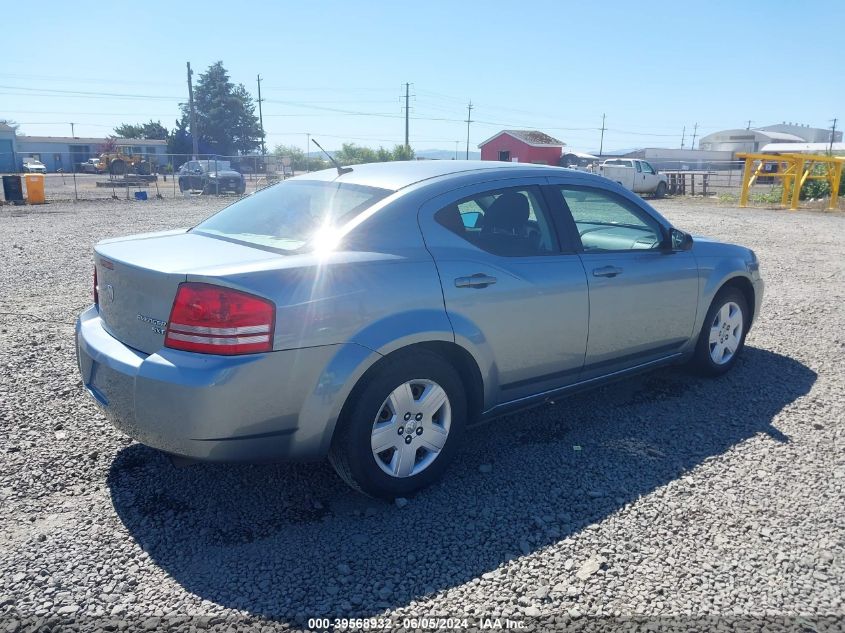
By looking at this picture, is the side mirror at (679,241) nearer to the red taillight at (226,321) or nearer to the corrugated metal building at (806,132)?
the red taillight at (226,321)

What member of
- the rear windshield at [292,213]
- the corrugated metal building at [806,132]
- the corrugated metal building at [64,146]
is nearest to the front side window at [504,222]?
the rear windshield at [292,213]

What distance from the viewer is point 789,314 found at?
298 inches

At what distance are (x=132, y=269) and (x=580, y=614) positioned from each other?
2530 millimetres

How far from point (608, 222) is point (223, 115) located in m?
90.7

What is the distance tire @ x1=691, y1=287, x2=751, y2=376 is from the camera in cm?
513

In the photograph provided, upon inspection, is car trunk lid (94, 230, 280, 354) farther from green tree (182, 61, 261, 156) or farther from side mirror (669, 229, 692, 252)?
green tree (182, 61, 261, 156)

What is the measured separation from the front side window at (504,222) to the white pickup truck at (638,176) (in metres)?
28.6

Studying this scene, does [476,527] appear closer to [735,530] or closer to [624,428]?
[735,530]

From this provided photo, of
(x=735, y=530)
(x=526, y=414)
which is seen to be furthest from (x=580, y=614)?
(x=526, y=414)

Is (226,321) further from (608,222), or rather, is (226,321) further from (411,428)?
(608,222)

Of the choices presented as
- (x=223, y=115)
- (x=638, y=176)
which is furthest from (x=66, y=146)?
(x=638, y=176)

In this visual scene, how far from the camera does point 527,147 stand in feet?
189

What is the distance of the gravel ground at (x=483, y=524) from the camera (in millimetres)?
2686

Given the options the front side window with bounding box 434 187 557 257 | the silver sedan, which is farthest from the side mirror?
the front side window with bounding box 434 187 557 257
